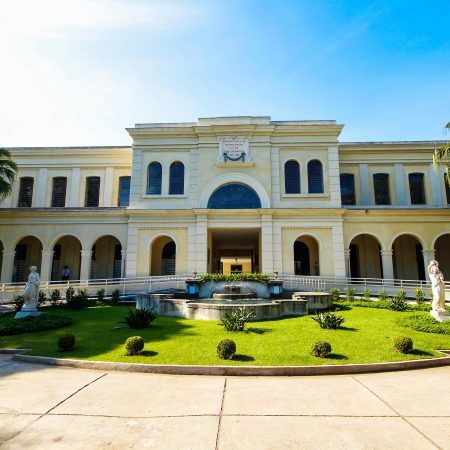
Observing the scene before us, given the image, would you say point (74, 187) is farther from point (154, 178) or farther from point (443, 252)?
point (443, 252)

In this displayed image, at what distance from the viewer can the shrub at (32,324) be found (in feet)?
36.1

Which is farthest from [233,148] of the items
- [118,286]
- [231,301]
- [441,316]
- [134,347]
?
[134,347]

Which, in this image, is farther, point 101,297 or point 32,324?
point 101,297

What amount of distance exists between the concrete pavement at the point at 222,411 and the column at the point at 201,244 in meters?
16.0

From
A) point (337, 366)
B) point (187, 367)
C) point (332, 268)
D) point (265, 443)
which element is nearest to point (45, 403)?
point (187, 367)

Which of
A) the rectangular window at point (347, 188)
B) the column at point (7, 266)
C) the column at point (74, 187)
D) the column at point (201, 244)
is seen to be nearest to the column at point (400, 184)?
the rectangular window at point (347, 188)

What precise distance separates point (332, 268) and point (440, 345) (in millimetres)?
13836

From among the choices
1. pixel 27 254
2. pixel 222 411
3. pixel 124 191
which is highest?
pixel 124 191

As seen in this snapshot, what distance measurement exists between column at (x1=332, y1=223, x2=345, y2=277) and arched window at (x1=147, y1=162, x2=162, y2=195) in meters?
13.9

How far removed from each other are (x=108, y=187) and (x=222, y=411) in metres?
25.5

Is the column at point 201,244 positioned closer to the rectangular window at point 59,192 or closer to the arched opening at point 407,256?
the rectangular window at point 59,192

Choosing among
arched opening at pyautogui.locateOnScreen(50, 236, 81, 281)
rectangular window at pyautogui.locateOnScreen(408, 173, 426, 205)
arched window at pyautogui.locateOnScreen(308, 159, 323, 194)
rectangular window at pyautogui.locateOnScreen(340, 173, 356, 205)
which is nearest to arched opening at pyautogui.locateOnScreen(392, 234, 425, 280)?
rectangular window at pyautogui.locateOnScreen(408, 173, 426, 205)

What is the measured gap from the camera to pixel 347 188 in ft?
89.7

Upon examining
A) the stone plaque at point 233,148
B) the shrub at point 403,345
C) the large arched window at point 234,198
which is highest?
the stone plaque at point 233,148
